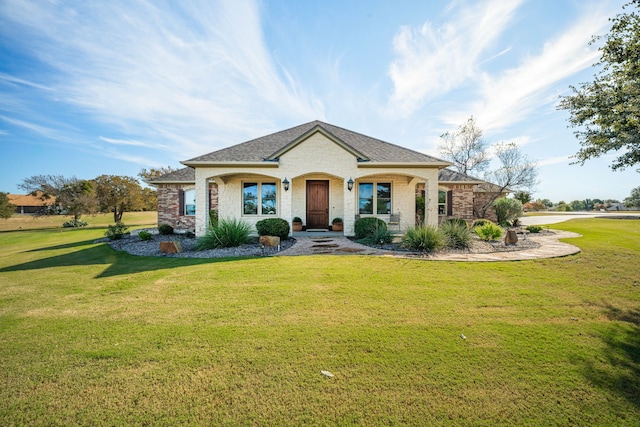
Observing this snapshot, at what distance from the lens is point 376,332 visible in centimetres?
347

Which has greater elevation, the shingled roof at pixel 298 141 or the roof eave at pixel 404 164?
the shingled roof at pixel 298 141

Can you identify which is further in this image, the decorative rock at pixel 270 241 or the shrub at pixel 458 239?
the decorative rock at pixel 270 241

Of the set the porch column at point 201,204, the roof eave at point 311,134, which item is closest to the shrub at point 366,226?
the roof eave at point 311,134

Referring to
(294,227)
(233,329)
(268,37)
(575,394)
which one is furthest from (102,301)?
(268,37)

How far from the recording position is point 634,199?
106 feet

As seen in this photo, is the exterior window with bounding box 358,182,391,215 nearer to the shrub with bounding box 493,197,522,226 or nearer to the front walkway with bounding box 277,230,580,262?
the front walkway with bounding box 277,230,580,262

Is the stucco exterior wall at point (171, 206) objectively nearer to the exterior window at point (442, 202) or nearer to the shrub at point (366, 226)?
the shrub at point (366, 226)

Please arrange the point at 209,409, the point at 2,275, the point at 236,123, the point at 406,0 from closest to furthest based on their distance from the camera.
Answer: the point at 209,409 < the point at 2,275 < the point at 406,0 < the point at 236,123

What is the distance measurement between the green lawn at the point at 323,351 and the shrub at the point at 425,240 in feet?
9.65

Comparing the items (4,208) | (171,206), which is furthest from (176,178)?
(4,208)

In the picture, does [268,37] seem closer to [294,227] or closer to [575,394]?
[294,227]

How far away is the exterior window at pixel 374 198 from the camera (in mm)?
13852

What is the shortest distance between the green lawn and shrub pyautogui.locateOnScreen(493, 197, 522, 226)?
46.5ft

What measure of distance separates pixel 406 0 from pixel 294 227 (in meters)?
10.8
